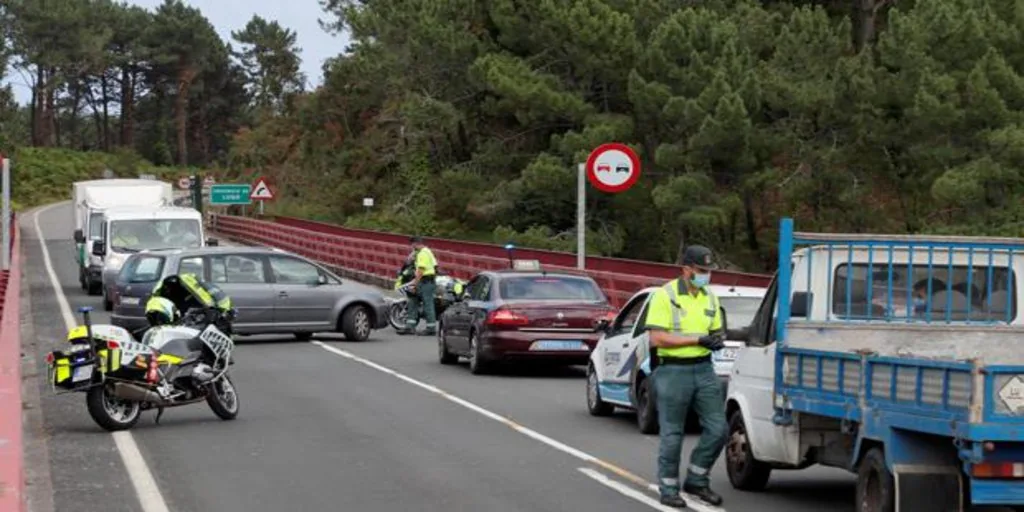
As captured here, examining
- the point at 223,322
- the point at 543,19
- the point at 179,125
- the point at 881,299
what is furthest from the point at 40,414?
the point at 179,125

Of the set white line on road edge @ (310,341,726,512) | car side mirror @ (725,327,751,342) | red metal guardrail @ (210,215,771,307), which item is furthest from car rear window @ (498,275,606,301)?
car side mirror @ (725,327,751,342)

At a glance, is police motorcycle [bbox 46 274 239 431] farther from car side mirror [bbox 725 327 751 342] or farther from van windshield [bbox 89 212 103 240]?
van windshield [bbox 89 212 103 240]

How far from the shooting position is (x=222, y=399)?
1633 centimetres

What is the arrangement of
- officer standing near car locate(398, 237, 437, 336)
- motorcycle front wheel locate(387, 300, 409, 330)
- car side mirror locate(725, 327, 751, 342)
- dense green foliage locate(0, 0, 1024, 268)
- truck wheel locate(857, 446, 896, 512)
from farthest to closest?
dense green foliage locate(0, 0, 1024, 268), motorcycle front wheel locate(387, 300, 409, 330), officer standing near car locate(398, 237, 437, 336), car side mirror locate(725, 327, 751, 342), truck wheel locate(857, 446, 896, 512)

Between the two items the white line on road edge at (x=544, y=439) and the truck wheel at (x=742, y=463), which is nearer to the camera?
the white line on road edge at (x=544, y=439)

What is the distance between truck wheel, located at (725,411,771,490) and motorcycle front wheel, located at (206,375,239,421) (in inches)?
234

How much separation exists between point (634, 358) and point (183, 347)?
4.23 meters

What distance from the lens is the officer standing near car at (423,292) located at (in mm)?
29234

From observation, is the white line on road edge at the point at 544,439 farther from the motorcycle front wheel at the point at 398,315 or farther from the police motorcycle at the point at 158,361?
the motorcycle front wheel at the point at 398,315

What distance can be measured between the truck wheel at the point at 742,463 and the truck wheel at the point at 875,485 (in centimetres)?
197

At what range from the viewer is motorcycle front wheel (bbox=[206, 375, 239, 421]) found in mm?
16141

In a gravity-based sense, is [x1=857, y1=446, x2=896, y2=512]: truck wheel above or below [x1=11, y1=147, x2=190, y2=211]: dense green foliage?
below

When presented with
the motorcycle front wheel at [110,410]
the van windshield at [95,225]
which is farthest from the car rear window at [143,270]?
the van windshield at [95,225]

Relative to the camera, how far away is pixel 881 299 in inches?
424
